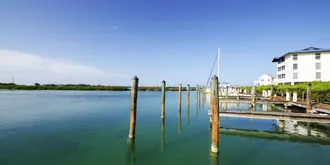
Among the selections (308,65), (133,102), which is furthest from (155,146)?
(308,65)

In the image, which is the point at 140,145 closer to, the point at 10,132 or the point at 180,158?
the point at 180,158

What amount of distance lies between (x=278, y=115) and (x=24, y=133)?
1738 centimetres

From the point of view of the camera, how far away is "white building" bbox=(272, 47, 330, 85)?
1801 inches

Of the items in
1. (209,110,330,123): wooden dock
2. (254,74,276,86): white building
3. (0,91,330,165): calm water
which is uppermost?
(254,74,276,86): white building

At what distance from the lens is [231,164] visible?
336 inches

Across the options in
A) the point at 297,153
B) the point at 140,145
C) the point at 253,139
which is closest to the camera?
the point at 297,153

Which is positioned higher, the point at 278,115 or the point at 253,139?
the point at 278,115

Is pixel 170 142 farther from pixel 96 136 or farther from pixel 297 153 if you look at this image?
pixel 297 153

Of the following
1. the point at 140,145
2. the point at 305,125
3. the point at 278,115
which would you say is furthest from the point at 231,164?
the point at 305,125

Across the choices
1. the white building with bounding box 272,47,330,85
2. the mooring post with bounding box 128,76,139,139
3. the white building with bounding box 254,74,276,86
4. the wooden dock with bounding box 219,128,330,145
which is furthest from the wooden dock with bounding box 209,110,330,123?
the white building with bounding box 254,74,276,86

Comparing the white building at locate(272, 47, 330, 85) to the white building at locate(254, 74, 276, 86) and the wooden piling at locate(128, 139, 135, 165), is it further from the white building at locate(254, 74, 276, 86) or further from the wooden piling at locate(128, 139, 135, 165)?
the wooden piling at locate(128, 139, 135, 165)

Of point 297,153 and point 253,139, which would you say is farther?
point 253,139

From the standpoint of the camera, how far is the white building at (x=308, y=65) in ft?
150

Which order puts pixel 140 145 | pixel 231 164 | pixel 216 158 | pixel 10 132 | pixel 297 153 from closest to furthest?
pixel 231 164
pixel 216 158
pixel 297 153
pixel 140 145
pixel 10 132
